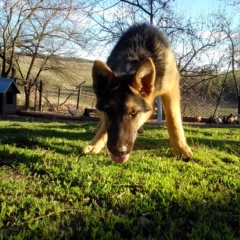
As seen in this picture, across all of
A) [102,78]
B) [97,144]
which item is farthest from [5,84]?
[102,78]

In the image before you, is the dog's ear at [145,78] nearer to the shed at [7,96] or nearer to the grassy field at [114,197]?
the grassy field at [114,197]

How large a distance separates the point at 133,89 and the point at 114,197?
1518mm

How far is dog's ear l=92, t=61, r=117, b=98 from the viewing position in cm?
389

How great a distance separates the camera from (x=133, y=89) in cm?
400

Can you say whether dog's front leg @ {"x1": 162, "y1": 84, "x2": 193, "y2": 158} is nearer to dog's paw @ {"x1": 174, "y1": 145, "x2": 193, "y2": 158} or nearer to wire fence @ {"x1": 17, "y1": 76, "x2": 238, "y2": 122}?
dog's paw @ {"x1": 174, "y1": 145, "x2": 193, "y2": 158}

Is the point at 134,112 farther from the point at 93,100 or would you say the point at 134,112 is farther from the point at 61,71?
the point at 61,71

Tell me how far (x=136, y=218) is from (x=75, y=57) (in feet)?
75.1

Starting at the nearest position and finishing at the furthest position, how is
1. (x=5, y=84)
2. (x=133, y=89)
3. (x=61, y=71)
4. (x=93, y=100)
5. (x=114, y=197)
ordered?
(x=114, y=197), (x=133, y=89), (x=5, y=84), (x=93, y=100), (x=61, y=71)

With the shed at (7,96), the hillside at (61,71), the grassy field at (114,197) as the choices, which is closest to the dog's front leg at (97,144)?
the grassy field at (114,197)

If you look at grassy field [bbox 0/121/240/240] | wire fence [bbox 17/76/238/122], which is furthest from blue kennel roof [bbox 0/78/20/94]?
grassy field [bbox 0/121/240/240]

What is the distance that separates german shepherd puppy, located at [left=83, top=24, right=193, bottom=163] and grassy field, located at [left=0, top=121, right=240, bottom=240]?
1.36 feet

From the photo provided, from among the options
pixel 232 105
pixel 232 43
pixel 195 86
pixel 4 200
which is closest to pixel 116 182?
pixel 4 200

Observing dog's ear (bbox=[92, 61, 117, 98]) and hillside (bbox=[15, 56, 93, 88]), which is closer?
dog's ear (bbox=[92, 61, 117, 98])

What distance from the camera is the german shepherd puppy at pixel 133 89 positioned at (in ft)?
12.2
